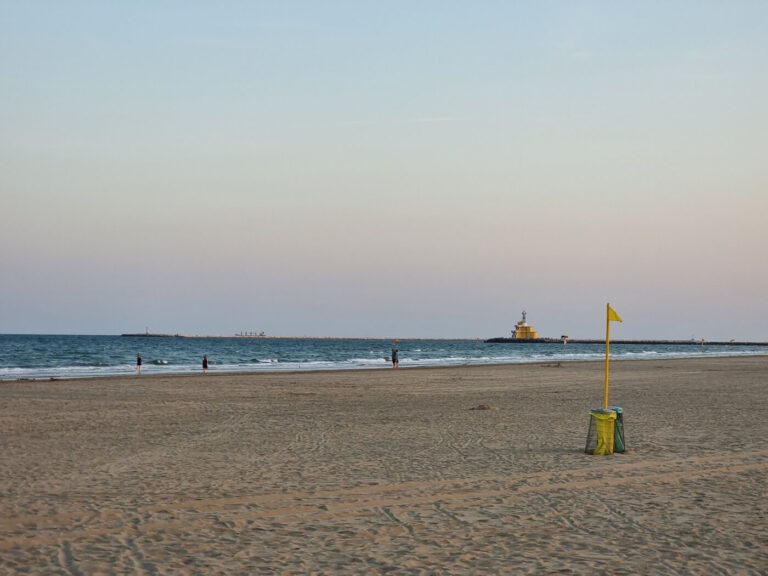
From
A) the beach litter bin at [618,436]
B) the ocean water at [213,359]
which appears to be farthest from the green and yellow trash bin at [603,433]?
the ocean water at [213,359]

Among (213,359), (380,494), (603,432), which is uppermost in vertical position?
(603,432)

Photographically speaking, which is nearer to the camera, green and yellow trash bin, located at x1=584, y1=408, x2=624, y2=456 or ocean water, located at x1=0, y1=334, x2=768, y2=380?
green and yellow trash bin, located at x1=584, y1=408, x2=624, y2=456

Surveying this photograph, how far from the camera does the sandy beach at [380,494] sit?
674 cm

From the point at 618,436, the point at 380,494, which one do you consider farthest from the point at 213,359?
the point at 380,494

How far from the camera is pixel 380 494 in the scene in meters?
9.43

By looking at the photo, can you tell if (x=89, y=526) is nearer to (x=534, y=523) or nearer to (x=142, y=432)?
(x=534, y=523)

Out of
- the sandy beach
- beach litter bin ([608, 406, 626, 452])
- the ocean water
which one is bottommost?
A: the ocean water

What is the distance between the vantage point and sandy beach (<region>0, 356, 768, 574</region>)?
6.74 m

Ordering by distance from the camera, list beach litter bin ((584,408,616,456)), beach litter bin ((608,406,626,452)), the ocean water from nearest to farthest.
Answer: beach litter bin ((584,408,616,456)) → beach litter bin ((608,406,626,452)) → the ocean water

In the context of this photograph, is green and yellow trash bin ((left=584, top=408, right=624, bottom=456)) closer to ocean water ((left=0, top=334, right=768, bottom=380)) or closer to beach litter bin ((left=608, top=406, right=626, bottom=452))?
beach litter bin ((left=608, top=406, right=626, bottom=452))

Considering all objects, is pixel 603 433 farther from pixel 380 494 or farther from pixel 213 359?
pixel 213 359

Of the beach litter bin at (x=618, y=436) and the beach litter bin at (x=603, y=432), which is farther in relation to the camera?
the beach litter bin at (x=618, y=436)

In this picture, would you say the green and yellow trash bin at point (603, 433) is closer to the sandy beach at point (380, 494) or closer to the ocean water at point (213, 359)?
the sandy beach at point (380, 494)

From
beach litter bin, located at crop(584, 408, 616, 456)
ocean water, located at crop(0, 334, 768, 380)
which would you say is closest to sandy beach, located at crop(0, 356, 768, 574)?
beach litter bin, located at crop(584, 408, 616, 456)
